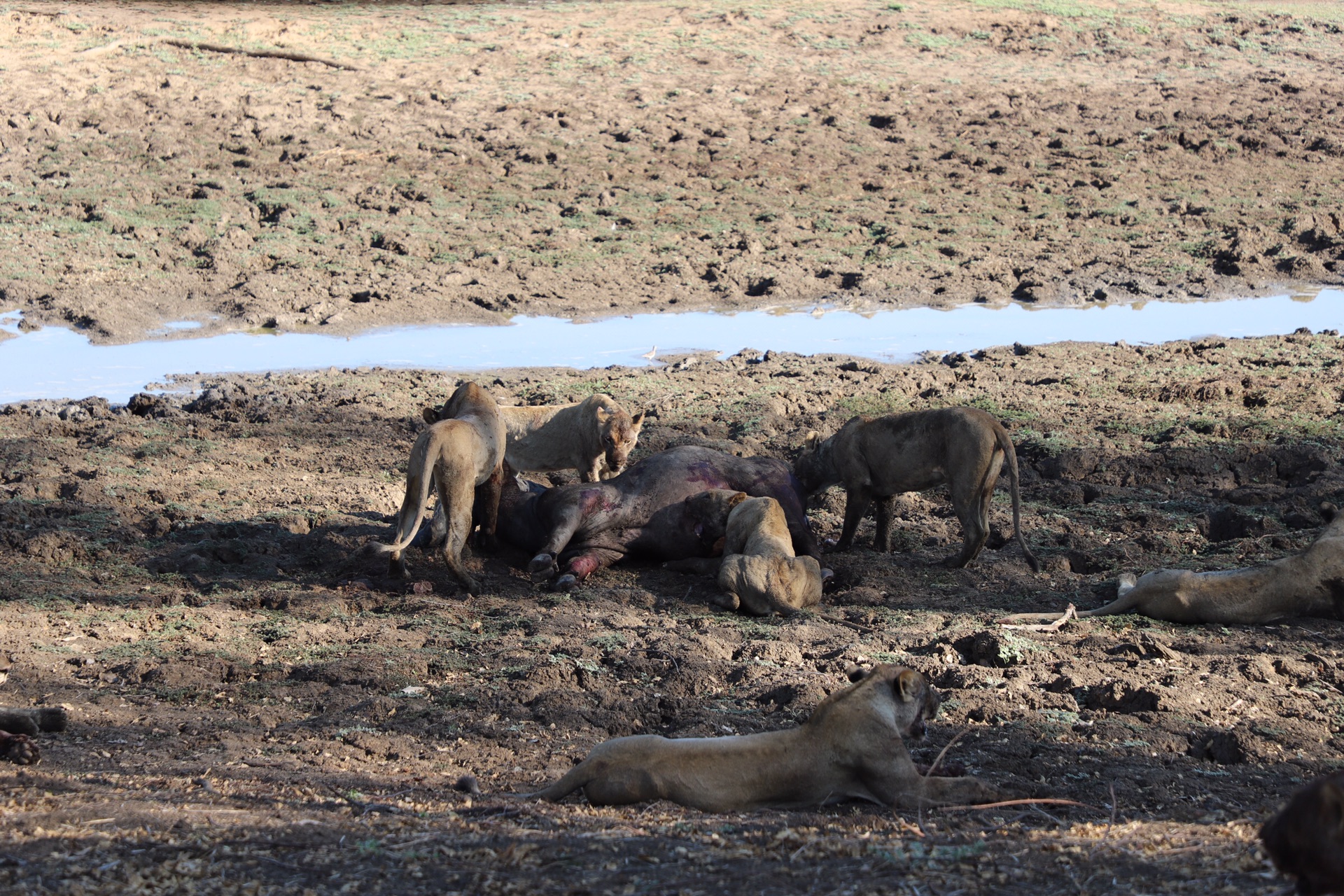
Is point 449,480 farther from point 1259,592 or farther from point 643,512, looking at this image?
point 1259,592

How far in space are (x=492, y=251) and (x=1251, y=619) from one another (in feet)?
34.7

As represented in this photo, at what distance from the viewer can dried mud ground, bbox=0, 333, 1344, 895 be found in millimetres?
4121

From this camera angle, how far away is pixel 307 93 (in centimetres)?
1914

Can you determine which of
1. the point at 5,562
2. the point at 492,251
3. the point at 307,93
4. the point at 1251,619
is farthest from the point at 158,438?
the point at 307,93

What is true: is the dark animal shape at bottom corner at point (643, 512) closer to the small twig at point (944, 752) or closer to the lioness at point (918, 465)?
the lioness at point (918, 465)

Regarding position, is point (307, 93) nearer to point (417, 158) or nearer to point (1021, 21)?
point (417, 158)

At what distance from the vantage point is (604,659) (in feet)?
22.5

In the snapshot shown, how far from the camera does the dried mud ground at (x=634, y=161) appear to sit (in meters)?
15.3

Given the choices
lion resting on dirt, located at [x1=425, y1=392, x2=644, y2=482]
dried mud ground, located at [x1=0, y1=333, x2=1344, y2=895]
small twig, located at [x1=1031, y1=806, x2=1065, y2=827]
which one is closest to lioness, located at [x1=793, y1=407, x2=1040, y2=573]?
dried mud ground, located at [x1=0, y1=333, x2=1344, y2=895]

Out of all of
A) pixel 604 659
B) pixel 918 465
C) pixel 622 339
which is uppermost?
pixel 622 339

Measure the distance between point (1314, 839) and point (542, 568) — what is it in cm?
604

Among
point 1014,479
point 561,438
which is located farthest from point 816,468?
point 561,438

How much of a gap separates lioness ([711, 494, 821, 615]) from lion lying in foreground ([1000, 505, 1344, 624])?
118 cm

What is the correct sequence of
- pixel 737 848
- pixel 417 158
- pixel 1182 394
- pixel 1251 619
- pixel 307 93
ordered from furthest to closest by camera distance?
pixel 307 93, pixel 417 158, pixel 1182 394, pixel 1251 619, pixel 737 848
